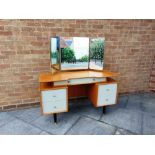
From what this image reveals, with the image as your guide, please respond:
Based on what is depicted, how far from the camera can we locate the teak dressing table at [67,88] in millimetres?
2346

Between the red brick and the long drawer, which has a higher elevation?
the red brick

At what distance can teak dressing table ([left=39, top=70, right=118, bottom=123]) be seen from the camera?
2346mm

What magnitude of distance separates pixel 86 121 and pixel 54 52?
1.23 meters

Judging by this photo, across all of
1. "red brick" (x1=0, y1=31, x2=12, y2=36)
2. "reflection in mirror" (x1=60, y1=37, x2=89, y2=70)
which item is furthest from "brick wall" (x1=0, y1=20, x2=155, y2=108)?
"reflection in mirror" (x1=60, y1=37, x2=89, y2=70)

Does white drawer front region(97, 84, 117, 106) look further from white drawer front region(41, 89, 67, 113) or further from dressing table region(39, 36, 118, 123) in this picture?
white drawer front region(41, 89, 67, 113)

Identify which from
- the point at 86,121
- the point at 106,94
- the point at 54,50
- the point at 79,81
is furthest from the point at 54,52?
the point at 86,121

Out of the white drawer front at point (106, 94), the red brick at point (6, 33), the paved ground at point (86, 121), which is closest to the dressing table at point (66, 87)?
the white drawer front at point (106, 94)

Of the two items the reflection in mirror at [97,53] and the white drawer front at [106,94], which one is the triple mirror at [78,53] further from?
the white drawer front at [106,94]

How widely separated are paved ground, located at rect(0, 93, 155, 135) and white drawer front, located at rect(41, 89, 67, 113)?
0.30m

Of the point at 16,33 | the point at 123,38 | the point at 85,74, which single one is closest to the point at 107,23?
the point at 123,38

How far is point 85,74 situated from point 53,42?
721 millimetres

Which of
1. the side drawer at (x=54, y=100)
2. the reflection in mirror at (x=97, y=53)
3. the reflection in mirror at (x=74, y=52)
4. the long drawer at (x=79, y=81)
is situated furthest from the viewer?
the reflection in mirror at (x=97, y=53)

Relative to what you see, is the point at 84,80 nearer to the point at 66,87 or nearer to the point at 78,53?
the point at 66,87

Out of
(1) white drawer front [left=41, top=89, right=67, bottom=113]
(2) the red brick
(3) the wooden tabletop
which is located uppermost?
(2) the red brick
